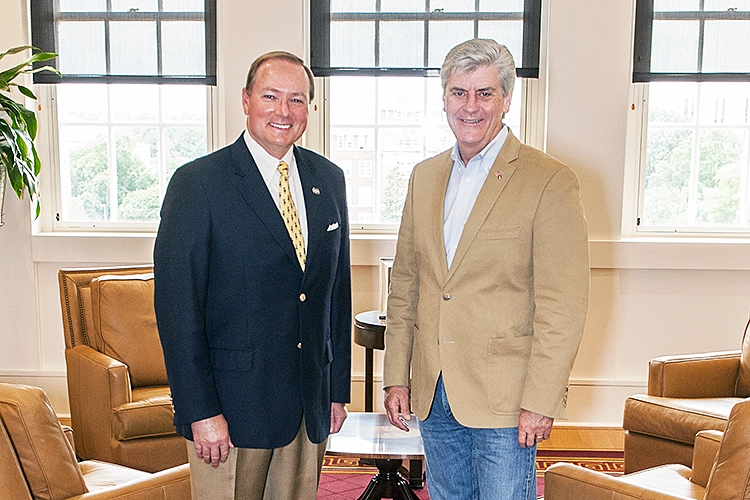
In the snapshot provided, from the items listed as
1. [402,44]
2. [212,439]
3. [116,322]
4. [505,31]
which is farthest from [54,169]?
[212,439]

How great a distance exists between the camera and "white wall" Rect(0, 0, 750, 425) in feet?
13.3

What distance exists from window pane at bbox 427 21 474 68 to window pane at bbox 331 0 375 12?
0.36 meters

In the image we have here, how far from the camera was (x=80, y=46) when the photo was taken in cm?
426

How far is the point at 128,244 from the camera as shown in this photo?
4285 mm

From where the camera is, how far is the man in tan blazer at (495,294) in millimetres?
1696

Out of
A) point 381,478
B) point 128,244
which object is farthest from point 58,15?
point 381,478

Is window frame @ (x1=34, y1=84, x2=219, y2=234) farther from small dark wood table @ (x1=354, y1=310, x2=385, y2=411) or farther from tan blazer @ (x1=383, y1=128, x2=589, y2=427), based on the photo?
tan blazer @ (x1=383, y1=128, x2=589, y2=427)

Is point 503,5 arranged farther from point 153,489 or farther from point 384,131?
point 153,489

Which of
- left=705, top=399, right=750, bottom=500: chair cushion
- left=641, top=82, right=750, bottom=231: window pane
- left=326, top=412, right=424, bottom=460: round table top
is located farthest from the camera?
left=641, top=82, right=750, bottom=231: window pane

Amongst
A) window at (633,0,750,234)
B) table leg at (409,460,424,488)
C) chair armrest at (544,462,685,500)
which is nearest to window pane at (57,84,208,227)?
table leg at (409,460,424,488)

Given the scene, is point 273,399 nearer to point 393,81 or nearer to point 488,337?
point 488,337

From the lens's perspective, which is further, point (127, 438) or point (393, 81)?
point (393, 81)

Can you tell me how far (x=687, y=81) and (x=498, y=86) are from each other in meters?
2.84

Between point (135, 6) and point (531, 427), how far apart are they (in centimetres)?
355
